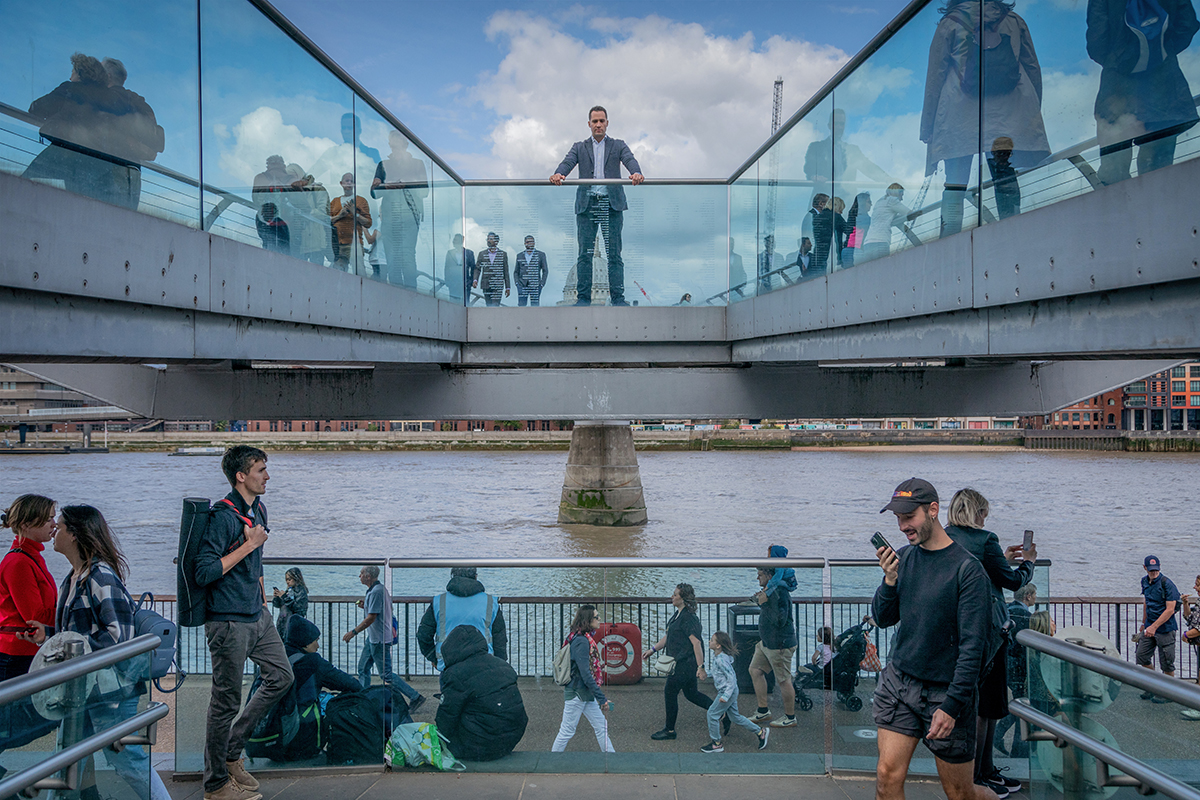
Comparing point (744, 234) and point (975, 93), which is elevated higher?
point (744, 234)

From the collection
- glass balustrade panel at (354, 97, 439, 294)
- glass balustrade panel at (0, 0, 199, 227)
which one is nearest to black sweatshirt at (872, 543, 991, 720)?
glass balustrade panel at (0, 0, 199, 227)

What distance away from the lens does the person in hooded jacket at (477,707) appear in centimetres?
445

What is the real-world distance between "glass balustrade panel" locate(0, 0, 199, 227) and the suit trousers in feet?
19.3

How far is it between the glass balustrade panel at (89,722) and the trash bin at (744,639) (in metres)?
2.78

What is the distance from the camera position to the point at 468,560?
4.43 meters

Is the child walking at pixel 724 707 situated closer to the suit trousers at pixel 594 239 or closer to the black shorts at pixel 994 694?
the black shorts at pixel 994 694

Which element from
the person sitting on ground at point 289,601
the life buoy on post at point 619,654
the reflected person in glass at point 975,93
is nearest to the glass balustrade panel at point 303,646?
the person sitting on ground at point 289,601

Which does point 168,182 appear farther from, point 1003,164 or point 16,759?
point 1003,164

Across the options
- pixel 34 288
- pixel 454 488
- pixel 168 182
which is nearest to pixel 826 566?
pixel 34 288

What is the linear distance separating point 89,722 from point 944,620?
10.1 ft

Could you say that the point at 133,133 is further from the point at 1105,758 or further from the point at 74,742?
the point at 1105,758

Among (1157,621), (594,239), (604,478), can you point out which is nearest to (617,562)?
(594,239)

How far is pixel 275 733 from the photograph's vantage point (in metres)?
4.40

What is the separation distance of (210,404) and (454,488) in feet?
117
